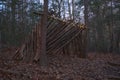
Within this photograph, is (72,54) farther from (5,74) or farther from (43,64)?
(5,74)

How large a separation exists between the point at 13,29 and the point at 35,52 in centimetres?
1892

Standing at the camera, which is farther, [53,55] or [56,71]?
[53,55]

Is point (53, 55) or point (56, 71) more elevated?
point (53, 55)

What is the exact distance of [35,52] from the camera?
1456 centimetres

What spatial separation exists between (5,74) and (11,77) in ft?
1.29

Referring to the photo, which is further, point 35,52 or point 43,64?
point 35,52

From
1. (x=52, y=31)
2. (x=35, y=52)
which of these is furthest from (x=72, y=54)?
(x=35, y=52)

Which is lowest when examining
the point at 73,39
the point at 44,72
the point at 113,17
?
the point at 44,72

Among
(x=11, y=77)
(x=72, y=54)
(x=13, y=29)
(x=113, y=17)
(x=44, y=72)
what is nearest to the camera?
(x=11, y=77)

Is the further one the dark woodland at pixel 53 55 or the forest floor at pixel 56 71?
the dark woodland at pixel 53 55

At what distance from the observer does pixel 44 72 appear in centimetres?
1150

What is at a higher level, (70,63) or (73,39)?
(73,39)

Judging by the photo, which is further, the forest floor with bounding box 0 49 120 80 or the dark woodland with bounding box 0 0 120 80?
the dark woodland with bounding box 0 0 120 80

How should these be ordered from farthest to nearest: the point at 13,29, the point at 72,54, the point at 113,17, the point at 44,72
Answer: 1. the point at 113,17
2. the point at 13,29
3. the point at 72,54
4. the point at 44,72
